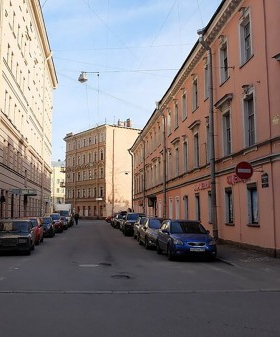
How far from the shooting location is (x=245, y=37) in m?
20.2

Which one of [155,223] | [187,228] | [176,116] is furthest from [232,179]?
[176,116]

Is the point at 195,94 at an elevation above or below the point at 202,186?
above

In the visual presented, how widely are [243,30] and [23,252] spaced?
1378cm

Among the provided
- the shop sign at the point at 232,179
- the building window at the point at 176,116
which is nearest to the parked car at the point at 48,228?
the building window at the point at 176,116

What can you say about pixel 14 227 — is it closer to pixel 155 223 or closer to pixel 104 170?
pixel 155 223

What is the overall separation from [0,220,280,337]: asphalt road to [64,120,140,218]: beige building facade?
222 feet

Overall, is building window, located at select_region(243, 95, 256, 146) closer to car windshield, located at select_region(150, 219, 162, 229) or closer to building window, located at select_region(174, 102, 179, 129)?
car windshield, located at select_region(150, 219, 162, 229)

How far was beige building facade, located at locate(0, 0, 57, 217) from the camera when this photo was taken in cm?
3203

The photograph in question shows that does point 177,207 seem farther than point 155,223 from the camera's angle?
Yes

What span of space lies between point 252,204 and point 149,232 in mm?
5127

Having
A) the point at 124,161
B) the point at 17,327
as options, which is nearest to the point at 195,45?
the point at 17,327

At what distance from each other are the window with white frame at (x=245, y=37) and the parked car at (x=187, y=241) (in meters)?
8.02

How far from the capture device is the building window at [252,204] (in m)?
18.4

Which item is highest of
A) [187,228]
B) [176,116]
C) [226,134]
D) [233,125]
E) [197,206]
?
[176,116]
